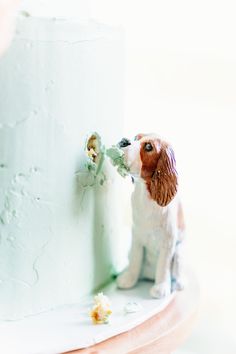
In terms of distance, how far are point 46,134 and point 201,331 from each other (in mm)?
816

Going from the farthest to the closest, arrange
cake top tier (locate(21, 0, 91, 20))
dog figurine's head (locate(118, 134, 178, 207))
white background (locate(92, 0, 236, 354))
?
white background (locate(92, 0, 236, 354))
dog figurine's head (locate(118, 134, 178, 207))
cake top tier (locate(21, 0, 91, 20))

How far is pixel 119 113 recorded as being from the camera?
95 cm

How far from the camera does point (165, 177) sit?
0.86 metres

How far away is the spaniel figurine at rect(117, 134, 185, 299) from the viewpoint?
86cm

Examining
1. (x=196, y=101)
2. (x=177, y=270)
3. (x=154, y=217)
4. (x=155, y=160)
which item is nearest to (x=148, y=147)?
(x=155, y=160)

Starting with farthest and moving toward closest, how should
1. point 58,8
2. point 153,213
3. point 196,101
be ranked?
point 196,101 → point 153,213 → point 58,8

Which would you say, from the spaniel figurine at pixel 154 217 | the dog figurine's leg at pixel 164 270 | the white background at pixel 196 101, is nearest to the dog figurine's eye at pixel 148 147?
the spaniel figurine at pixel 154 217

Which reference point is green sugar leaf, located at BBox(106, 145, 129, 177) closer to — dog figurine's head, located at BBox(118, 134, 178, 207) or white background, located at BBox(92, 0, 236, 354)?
dog figurine's head, located at BBox(118, 134, 178, 207)

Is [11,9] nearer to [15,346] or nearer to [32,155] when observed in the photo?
[32,155]

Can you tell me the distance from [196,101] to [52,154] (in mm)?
547

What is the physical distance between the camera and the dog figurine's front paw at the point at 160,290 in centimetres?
95

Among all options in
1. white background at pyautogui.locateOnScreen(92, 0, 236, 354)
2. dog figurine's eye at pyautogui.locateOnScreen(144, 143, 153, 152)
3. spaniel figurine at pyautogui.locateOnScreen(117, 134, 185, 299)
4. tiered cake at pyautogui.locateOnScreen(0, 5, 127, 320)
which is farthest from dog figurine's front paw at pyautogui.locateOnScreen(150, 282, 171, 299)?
white background at pyautogui.locateOnScreen(92, 0, 236, 354)

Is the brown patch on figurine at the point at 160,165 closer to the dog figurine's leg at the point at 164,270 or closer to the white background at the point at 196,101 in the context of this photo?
the dog figurine's leg at the point at 164,270

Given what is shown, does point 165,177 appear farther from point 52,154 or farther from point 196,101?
point 196,101
